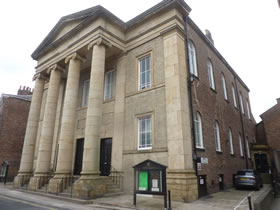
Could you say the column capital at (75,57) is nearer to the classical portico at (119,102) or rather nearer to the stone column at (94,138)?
the classical portico at (119,102)

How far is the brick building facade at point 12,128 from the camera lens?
2339 cm

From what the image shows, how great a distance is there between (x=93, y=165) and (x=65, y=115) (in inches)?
181

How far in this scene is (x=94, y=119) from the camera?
12602mm

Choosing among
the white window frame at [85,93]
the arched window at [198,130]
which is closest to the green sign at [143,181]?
the arched window at [198,130]

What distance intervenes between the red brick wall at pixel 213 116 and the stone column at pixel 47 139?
1106cm

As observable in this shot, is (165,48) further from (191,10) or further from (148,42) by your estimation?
(191,10)

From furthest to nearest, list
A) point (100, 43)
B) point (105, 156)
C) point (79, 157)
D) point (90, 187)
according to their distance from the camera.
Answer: point (79, 157) → point (105, 156) → point (100, 43) → point (90, 187)

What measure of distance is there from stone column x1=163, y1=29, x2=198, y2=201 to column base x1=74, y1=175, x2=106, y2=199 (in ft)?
12.1

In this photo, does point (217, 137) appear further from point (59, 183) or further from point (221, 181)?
point (59, 183)

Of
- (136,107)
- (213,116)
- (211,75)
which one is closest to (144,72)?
(136,107)

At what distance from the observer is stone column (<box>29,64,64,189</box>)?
14.8m

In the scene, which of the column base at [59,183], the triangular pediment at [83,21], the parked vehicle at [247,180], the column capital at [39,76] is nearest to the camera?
the column base at [59,183]

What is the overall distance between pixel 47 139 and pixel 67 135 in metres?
3.13

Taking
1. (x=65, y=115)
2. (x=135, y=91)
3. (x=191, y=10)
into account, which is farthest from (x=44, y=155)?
(x=191, y=10)
